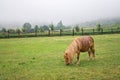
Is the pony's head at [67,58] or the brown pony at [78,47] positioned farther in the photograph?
the brown pony at [78,47]

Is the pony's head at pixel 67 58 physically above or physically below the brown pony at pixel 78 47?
below

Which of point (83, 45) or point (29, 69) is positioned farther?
point (83, 45)

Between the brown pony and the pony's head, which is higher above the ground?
the brown pony

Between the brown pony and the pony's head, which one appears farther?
the brown pony

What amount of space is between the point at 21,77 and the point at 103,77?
11.9 ft

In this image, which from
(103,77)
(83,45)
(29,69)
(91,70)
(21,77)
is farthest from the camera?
(83,45)

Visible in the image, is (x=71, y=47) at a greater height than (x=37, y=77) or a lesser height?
greater

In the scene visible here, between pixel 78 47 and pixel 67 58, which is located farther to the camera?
pixel 78 47

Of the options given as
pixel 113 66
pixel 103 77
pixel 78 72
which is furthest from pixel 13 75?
pixel 113 66

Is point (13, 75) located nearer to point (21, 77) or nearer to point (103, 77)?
point (21, 77)

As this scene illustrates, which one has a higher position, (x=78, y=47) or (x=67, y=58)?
(x=78, y=47)

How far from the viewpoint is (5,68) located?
13508 millimetres

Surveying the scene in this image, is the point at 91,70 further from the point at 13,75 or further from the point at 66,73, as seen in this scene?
the point at 13,75

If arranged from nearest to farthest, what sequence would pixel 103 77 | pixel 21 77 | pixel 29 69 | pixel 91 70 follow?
1. pixel 103 77
2. pixel 21 77
3. pixel 91 70
4. pixel 29 69
